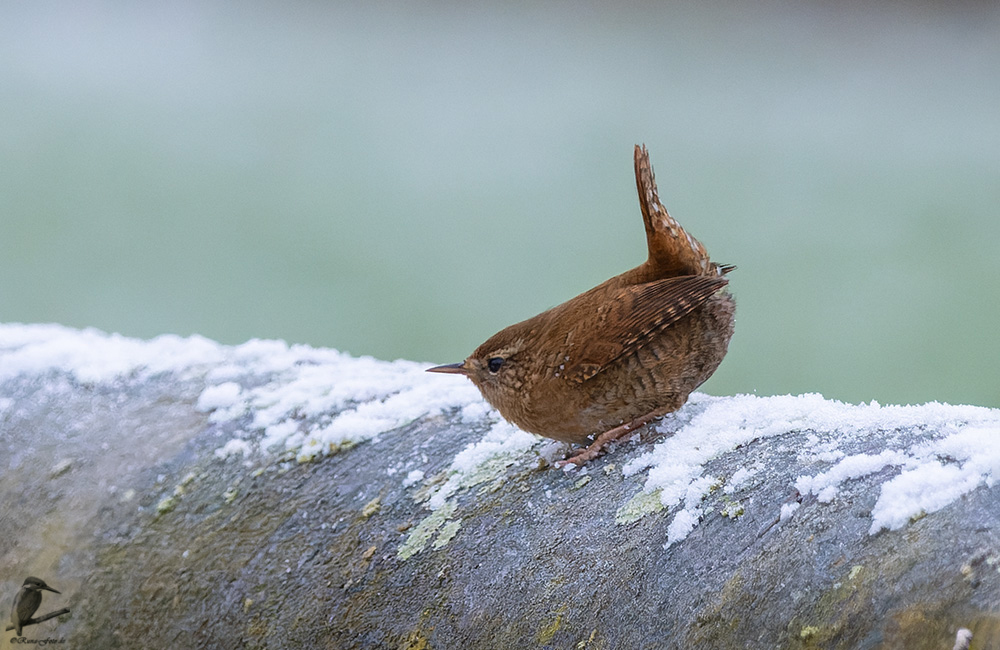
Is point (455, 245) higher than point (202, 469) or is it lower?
higher

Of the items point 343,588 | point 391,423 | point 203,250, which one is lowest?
point 343,588

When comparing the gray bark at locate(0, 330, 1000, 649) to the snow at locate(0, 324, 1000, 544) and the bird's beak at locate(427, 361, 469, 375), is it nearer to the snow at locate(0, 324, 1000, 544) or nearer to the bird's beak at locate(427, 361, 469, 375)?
the snow at locate(0, 324, 1000, 544)

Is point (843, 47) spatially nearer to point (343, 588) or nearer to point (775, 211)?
point (775, 211)

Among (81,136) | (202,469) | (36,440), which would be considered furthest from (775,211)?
(81,136)

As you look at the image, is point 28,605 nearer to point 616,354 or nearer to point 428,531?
point 428,531

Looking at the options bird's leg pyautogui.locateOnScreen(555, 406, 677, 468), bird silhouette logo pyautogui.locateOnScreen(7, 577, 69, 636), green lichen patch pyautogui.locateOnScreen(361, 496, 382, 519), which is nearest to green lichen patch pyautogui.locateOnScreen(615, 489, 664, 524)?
bird's leg pyautogui.locateOnScreen(555, 406, 677, 468)

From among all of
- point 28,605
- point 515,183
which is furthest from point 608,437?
point 515,183
